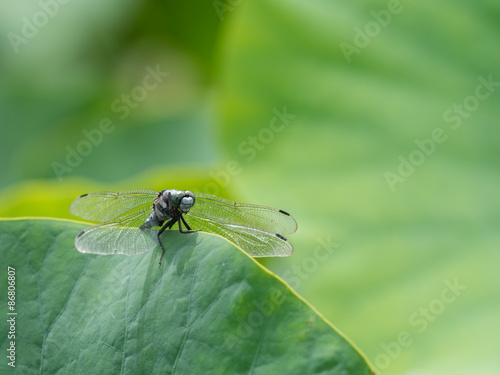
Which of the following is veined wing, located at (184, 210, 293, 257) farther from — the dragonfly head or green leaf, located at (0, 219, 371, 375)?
green leaf, located at (0, 219, 371, 375)

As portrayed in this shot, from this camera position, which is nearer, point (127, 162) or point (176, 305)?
point (176, 305)

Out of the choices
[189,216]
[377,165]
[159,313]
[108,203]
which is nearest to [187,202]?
[189,216]

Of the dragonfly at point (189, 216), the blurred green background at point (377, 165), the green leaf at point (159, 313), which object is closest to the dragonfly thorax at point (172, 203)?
the dragonfly at point (189, 216)

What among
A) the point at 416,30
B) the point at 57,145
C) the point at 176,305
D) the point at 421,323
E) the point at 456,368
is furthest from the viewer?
the point at 57,145

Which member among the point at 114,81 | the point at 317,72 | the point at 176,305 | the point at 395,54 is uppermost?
the point at 395,54

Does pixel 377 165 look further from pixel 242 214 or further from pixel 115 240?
pixel 115 240

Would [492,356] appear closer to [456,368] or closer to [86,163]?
[456,368]

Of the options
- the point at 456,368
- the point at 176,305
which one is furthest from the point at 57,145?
the point at 456,368
